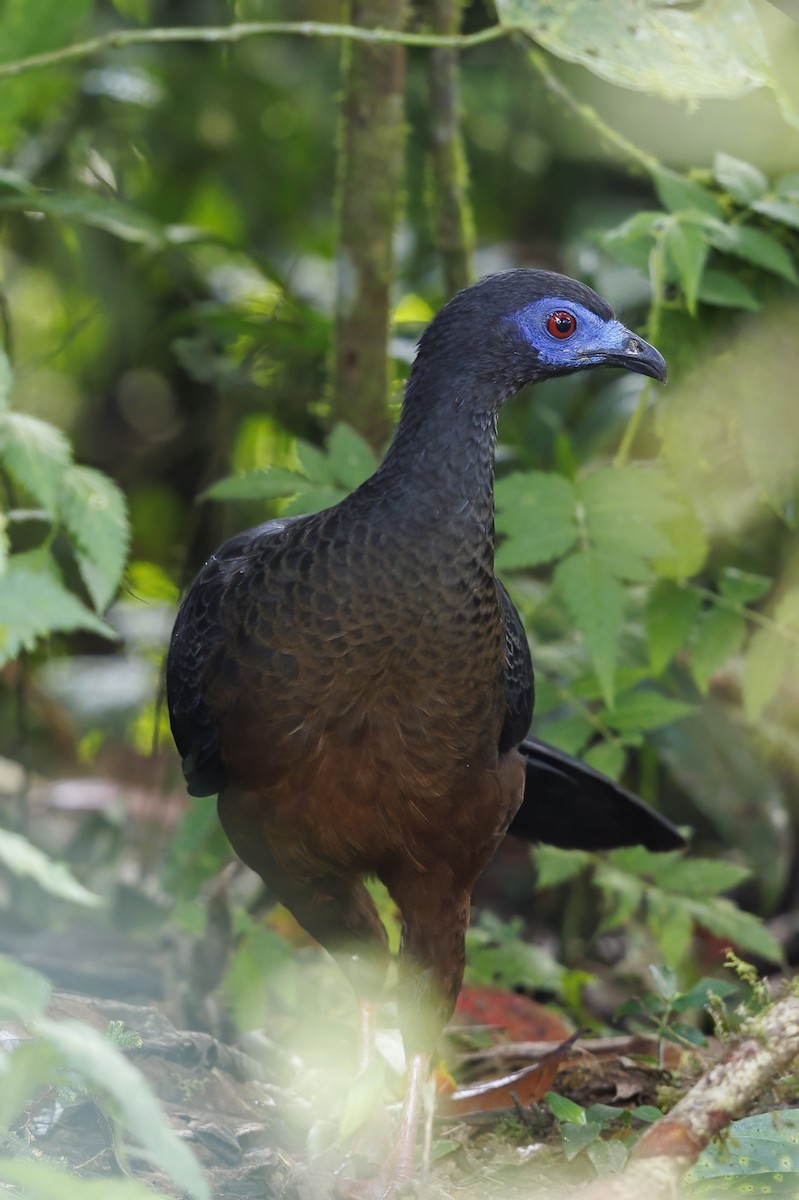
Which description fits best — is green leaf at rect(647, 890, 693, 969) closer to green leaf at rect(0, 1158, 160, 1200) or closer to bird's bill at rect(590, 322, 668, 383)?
bird's bill at rect(590, 322, 668, 383)

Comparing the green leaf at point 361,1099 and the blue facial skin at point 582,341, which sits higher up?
the blue facial skin at point 582,341

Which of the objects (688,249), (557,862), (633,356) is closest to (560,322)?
(633,356)

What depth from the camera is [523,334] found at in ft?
11.3

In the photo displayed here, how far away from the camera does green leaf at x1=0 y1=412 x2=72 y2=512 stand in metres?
2.97

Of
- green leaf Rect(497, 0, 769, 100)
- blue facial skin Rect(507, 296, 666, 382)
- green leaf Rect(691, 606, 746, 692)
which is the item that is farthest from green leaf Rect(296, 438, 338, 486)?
green leaf Rect(497, 0, 769, 100)

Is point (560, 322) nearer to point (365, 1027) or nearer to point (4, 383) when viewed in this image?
point (4, 383)

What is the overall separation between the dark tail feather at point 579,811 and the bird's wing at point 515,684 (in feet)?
1.03

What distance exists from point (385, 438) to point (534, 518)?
4.34ft

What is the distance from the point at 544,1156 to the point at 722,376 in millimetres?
2429

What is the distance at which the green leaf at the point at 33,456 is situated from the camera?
2.97 metres

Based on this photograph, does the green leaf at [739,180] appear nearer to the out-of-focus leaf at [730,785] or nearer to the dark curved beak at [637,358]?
the dark curved beak at [637,358]

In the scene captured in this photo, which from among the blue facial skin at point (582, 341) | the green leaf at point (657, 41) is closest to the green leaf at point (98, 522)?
the blue facial skin at point (582, 341)

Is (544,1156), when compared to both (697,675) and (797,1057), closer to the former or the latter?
(797,1057)

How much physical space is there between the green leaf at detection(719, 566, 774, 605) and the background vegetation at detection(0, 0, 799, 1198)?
→ 0.01 m
